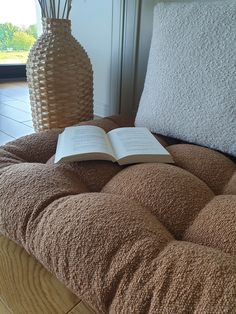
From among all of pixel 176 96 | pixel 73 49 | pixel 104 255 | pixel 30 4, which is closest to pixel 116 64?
pixel 73 49

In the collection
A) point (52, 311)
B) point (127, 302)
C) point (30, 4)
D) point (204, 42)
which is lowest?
point (52, 311)

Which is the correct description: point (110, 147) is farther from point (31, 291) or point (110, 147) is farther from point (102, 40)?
point (102, 40)

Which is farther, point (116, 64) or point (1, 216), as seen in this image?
point (116, 64)

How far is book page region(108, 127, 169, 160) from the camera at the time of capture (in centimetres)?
66

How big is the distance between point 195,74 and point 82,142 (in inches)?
13.8

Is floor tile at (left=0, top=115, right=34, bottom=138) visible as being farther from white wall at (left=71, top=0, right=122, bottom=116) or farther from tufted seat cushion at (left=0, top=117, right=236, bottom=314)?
tufted seat cushion at (left=0, top=117, right=236, bottom=314)

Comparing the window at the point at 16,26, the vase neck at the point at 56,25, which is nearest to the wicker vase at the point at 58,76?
the vase neck at the point at 56,25

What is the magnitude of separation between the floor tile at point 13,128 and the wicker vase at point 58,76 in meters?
0.30

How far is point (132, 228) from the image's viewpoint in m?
0.43

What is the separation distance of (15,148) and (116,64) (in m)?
0.66

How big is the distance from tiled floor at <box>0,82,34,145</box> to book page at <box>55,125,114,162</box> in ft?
1.71

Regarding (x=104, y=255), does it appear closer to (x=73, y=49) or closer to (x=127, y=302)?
(x=127, y=302)

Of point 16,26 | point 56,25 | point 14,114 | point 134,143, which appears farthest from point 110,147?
point 16,26

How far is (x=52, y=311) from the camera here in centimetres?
46
